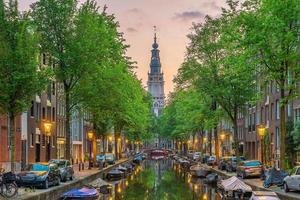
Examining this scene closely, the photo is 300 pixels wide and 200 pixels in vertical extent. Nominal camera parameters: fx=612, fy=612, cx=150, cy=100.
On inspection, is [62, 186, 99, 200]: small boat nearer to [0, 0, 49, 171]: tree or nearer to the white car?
[0, 0, 49, 171]: tree

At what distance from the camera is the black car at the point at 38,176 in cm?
4203

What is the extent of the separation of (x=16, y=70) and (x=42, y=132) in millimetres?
40271

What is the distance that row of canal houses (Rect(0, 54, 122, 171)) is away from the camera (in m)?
61.5

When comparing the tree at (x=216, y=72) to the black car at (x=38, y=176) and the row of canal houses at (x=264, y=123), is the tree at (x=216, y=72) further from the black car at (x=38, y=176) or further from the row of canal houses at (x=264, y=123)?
the black car at (x=38, y=176)

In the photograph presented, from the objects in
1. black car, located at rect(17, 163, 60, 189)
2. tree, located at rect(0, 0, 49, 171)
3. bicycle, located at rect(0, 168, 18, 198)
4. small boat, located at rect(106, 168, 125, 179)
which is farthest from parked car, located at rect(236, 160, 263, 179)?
bicycle, located at rect(0, 168, 18, 198)

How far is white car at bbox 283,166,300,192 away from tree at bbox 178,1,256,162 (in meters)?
15.6

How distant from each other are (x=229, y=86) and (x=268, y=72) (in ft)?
61.6

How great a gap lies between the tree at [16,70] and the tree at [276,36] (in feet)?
46.5

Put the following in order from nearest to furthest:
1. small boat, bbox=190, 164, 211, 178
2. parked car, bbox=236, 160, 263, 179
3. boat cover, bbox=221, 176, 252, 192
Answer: boat cover, bbox=221, 176, 252, 192 → parked car, bbox=236, 160, 263, 179 → small boat, bbox=190, 164, 211, 178

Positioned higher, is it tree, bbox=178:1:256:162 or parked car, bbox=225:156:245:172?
tree, bbox=178:1:256:162

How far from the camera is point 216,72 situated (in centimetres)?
6662

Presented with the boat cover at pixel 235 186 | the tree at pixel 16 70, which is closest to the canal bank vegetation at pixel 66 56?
the tree at pixel 16 70

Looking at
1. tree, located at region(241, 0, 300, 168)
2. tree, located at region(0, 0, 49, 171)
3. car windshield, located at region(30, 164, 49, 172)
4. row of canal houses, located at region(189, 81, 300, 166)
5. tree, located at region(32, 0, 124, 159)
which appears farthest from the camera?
row of canal houses, located at region(189, 81, 300, 166)

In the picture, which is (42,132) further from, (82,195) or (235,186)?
(235,186)
